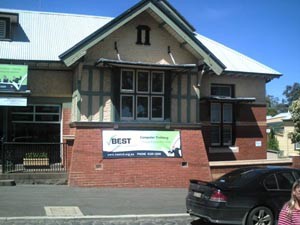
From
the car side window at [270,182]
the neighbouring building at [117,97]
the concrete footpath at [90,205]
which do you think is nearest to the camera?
the car side window at [270,182]

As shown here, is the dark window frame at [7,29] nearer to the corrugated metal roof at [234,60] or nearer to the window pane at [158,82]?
the window pane at [158,82]

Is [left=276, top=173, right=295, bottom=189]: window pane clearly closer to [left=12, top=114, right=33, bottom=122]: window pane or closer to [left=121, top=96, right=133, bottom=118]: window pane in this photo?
[left=121, top=96, right=133, bottom=118]: window pane

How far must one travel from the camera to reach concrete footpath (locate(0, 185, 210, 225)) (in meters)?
12.5

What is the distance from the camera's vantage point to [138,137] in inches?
787

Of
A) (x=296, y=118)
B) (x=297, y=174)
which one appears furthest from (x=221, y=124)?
(x=297, y=174)

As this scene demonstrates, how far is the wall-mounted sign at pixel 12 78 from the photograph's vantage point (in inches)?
786

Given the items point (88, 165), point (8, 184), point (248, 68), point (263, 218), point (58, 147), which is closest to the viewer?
point (263, 218)

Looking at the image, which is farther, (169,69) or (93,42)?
(169,69)

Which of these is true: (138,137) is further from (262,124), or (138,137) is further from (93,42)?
(262,124)

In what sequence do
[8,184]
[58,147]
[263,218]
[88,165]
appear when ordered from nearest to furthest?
[263,218]
[8,184]
[88,165]
[58,147]

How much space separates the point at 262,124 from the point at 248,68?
282 centimetres

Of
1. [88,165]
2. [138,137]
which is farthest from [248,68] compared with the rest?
[88,165]

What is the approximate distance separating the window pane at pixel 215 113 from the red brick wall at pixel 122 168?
11.5 feet

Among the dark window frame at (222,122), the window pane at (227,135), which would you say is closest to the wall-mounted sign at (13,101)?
the dark window frame at (222,122)
